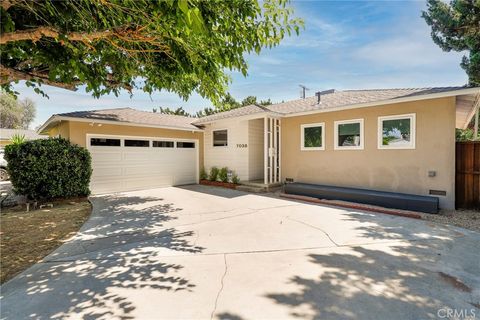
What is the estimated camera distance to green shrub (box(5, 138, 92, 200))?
7.52 metres

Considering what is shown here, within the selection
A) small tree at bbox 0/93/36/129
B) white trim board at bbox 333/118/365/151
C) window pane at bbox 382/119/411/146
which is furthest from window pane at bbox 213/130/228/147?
small tree at bbox 0/93/36/129

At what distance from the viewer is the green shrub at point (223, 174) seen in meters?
11.6

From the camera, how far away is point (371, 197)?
712cm

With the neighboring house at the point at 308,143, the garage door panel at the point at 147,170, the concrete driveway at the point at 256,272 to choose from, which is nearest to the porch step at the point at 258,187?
the neighboring house at the point at 308,143

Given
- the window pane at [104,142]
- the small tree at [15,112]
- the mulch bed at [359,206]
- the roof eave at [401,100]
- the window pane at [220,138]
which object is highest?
the small tree at [15,112]

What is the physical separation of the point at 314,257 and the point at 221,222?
2580mm

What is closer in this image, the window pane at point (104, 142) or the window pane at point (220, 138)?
the window pane at point (104, 142)

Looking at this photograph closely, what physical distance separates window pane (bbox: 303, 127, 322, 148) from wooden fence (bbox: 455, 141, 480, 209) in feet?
13.4

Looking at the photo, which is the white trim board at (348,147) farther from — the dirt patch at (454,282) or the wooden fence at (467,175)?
the dirt patch at (454,282)

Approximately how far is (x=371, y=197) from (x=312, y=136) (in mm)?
3370

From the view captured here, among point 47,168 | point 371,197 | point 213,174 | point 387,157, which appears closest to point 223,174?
point 213,174

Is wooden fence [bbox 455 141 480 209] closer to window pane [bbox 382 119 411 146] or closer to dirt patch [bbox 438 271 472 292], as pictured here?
window pane [bbox 382 119 411 146]

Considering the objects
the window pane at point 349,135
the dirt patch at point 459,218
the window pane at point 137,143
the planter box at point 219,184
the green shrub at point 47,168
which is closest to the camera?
the dirt patch at point 459,218

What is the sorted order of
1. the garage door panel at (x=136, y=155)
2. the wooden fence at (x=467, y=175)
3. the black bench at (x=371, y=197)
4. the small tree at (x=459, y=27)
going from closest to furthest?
the black bench at (x=371, y=197), the wooden fence at (x=467, y=175), the small tree at (x=459, y=27), the garage door panel at (x=136, y=155)
